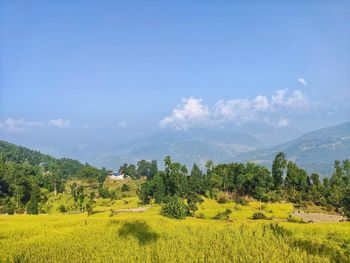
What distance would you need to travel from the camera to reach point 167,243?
31.3 meters

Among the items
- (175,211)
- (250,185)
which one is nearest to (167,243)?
(175,211)

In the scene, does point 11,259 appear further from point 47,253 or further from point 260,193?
point 260,193

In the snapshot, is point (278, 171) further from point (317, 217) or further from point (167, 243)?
point (167, 243)

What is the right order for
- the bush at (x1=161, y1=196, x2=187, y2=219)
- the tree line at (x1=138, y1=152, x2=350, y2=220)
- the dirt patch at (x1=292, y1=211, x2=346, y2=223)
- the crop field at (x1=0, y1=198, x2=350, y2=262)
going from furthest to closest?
the tree line at (x1=138, y1=152, x2=350, y2=220) → the dirt patch at (x1=292, y1=211, x2=346, y2=223) → the bush at (x1=161, y1=196, x2=187, y2=219) → the crop field at (x1=0, y1=198, x2=350, y2=262)

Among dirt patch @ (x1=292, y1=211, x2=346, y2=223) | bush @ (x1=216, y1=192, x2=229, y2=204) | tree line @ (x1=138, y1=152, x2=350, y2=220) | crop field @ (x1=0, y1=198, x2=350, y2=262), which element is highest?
tree line @ (x1=138, y1=152, x2=350, y2=220)

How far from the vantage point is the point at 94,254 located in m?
28.1

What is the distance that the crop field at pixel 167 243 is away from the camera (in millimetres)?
27266

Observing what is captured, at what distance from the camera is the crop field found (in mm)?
27266

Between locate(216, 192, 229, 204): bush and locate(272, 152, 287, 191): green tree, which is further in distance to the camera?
locate(272, 152, 287, 191): green tree

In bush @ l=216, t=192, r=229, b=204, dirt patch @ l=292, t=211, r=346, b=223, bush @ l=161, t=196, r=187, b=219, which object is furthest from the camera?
bush @ l=216, t=192, r=229, b=204

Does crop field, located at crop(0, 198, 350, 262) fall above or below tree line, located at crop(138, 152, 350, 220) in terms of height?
below

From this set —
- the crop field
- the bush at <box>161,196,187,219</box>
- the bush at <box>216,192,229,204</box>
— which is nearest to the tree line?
the bush at <box>216,192,229,204</box>

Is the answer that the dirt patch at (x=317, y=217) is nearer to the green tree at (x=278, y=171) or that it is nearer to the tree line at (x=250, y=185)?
the tree line at (x=250, y=185)

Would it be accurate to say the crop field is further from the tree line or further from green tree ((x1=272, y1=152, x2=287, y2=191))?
green tree ((x1=272, y1=152, x2=287, y2=191))
